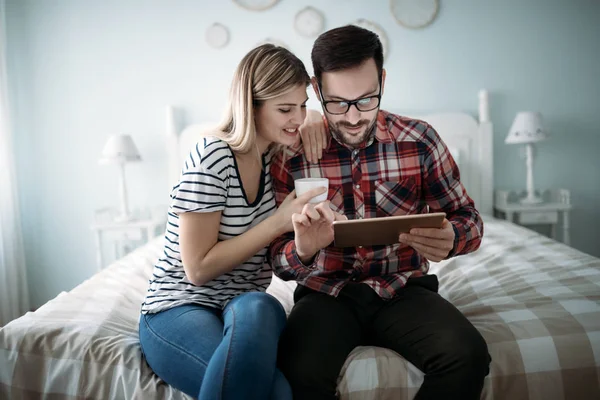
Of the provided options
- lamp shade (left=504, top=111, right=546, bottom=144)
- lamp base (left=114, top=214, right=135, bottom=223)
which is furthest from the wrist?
lamp shade (left=504, top=111, right=546, bottom=144)

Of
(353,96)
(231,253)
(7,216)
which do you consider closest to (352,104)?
(353,96)

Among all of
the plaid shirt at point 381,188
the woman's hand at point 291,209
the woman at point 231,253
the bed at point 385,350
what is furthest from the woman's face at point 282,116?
the bed at point 385,350

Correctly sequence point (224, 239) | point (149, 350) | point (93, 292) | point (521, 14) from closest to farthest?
point (149, 350), point (224, 239), point (93, 292), point (521, 14)

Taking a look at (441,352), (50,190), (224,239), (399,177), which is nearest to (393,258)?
(399,177)

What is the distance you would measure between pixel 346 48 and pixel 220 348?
2.67 ft

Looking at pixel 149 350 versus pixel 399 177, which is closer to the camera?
pixel 149 350

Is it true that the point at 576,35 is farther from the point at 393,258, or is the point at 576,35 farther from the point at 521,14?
the point at 393,258

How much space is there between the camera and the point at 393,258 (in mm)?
1315

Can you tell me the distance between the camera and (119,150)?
9.32 feet

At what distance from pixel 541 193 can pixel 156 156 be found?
258 cm

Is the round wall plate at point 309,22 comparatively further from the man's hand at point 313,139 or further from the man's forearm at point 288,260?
the man's forearm at point 288,260

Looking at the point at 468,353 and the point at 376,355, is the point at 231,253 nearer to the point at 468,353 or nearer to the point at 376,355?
the point at 376,355

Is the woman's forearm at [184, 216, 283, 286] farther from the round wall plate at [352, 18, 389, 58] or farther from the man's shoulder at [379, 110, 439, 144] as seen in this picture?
the round wall plate at [352, 18, 389, 58]

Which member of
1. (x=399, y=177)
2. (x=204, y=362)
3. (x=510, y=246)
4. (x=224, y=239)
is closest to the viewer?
(x=204, y=362)
